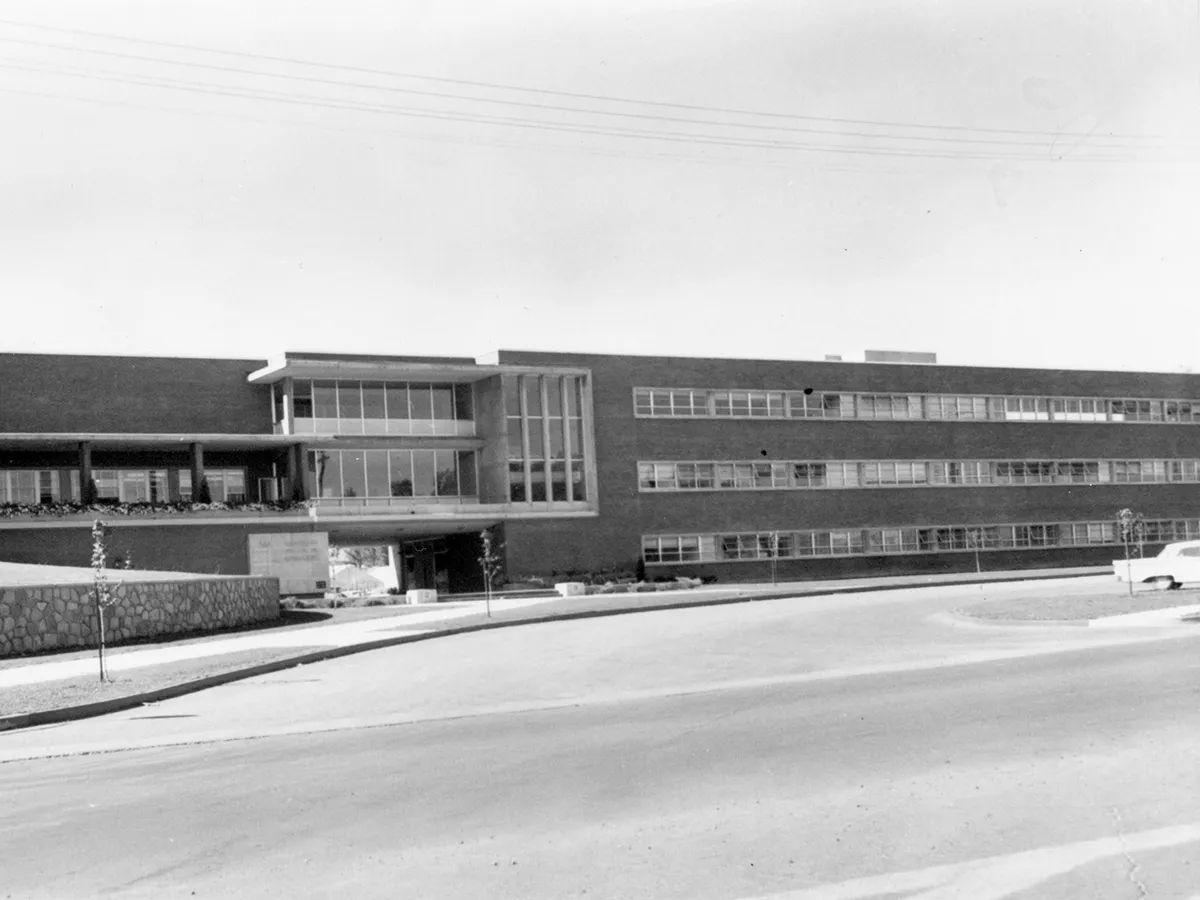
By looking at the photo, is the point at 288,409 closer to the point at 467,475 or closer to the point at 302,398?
the point at 302,398

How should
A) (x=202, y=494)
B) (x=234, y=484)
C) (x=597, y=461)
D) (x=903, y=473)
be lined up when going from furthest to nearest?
1. (x=903, y=473)
2. (x=597, y=461)
3. (x=234, y=484)
4. (x=202, y=494)

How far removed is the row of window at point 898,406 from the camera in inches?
2411

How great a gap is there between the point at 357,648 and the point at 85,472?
89.0 feet

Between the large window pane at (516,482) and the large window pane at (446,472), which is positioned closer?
the large window pane at (516,482)

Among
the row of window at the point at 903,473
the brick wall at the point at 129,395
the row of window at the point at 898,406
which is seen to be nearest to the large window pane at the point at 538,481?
the row of window at the point at 903,473

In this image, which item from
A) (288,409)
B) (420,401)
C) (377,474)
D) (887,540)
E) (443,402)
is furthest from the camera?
(887,540)

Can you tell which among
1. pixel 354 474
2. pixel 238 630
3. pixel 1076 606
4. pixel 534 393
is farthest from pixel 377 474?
pixel 1076 606

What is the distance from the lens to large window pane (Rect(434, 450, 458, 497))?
5806 cm

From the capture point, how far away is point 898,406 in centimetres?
6631

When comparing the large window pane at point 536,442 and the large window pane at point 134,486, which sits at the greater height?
the large window pane at point 536,442

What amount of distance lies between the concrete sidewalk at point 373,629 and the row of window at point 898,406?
14365mm

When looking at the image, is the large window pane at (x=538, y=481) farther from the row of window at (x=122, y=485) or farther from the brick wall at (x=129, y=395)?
the row of window at (x=122, y=485)

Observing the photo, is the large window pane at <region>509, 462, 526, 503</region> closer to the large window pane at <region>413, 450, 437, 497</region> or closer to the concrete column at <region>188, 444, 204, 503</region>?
the large window pane at <region>413, 450, 437, 497</region>

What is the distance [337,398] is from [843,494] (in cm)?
2406
